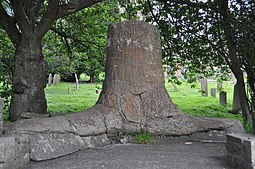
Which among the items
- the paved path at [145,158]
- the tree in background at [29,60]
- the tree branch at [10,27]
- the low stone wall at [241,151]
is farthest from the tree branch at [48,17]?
the low stone wall at [241,151]

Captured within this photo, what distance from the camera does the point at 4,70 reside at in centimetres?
901

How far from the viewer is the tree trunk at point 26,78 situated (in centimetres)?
593

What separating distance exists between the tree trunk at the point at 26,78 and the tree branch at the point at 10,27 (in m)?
0.42

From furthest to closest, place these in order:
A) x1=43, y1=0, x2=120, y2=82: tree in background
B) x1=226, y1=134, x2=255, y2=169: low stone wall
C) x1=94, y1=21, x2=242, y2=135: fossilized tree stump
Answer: x1=43, y1=0, x2=120, y2=82: tree in background
x1=94, y1=21, x2=242, y2=135: fossilized tree stump
x1=226, y1=134, x2=255, y2=169: low stone wall

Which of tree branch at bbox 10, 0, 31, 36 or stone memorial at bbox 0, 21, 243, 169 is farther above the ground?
tree branch at bbox 10, 0, 31, 36

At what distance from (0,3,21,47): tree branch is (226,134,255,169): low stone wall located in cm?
493

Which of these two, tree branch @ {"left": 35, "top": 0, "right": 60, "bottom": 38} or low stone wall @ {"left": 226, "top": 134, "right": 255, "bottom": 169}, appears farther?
tree branch @ {"left": 35, "top": 0, "right": 60, "bottom": 38}

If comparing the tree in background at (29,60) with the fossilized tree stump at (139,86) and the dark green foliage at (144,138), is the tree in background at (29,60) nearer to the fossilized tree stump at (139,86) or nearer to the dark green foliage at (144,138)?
the fossilized tree stump at (139,86)

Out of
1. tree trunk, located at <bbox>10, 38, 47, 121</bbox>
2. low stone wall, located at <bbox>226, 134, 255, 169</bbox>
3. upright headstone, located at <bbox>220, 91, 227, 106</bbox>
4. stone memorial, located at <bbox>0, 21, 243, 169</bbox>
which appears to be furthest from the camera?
upright headstone, located at <bbox>220, 91, 227, 106</bbox>

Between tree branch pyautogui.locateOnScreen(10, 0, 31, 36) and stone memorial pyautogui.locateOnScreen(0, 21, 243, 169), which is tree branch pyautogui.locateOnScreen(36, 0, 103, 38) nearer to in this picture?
tree branch pyautogui.locateOnScreen(10, 0, 31, 36)

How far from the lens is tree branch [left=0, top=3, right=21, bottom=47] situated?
6323 mm

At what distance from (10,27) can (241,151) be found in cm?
544

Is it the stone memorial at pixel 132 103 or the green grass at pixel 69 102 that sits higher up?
the stone memorial at pixel 132 103

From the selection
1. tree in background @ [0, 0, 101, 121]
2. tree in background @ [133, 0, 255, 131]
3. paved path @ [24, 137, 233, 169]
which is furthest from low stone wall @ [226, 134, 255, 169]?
tree in background @ [0, 0, 101, 121]
